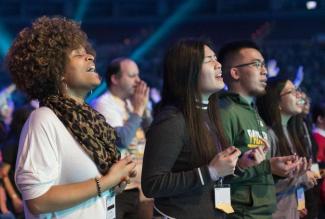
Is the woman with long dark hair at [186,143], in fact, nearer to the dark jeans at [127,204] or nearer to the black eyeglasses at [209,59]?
the black eyeglasses at [209,59]

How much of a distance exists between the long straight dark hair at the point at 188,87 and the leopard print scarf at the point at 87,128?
435mm

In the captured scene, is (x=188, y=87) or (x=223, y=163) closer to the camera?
(x=223, y=163)

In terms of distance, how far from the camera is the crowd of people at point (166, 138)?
4.91 ft

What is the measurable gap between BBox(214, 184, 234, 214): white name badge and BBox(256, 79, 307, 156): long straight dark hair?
0.82 m

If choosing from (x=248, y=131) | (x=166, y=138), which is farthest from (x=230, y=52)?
(x=166, y=138)

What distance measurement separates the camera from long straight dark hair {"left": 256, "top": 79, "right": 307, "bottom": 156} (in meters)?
2.85

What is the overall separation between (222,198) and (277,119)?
1.01 meters

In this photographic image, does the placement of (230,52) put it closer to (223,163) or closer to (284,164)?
(284,164)

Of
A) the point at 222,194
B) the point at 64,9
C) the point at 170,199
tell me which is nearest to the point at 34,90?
the point at 170,199

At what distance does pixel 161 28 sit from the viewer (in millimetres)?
10883

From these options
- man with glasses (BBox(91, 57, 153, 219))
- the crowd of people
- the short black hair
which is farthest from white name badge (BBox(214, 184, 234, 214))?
man with glasses (BBox(91, 57, 153, 219))

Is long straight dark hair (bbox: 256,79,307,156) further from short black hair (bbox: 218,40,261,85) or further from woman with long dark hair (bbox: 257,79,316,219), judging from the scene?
short black hair (bbox: 218,40,261,85)

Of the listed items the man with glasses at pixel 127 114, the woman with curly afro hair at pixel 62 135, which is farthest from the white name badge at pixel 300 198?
the woman with curly afro hair at pixel 62 135

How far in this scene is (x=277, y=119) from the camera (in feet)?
9.46
